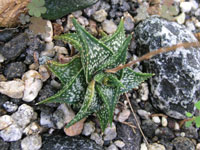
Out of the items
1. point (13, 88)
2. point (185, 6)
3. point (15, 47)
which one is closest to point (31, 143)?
point (13, 88)

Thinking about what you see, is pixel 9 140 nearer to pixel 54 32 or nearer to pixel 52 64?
pixel 52 64

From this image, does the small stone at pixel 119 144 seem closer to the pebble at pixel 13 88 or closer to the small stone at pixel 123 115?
the small stone at pixel 123 115

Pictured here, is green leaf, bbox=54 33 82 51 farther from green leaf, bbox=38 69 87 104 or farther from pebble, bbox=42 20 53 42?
pebble, bbox=42 20 53 42

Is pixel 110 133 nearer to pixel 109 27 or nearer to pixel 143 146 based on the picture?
pixel 143 146

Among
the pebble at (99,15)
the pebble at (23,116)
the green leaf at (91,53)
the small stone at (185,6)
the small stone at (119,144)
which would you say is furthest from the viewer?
the small stone at (185,6)

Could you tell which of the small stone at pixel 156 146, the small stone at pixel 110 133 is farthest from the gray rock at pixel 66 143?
the small stone at pixel 156 146

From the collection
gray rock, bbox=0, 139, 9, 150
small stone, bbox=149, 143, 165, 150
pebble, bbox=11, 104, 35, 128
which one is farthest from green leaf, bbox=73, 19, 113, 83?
small stone, bbox=149, 143, 165, 150

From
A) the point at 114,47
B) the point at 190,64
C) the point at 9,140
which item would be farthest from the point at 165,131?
the point at 9,140
